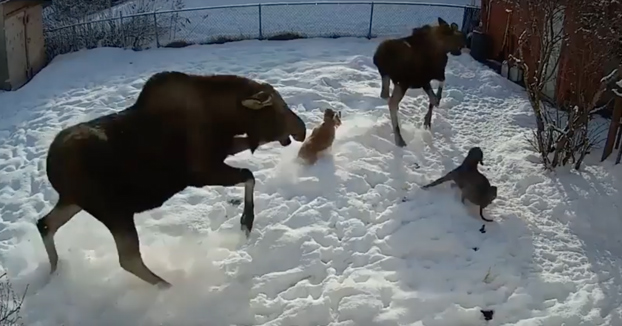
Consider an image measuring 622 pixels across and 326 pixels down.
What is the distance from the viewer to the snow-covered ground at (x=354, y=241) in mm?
5461

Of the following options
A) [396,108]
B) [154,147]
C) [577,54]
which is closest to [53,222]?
[154,147]

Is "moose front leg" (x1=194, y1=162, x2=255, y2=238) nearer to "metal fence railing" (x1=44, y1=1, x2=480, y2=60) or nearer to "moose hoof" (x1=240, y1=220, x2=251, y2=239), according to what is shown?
"moose hoof" (x1=240, y1=220, x2=251, y2=239)

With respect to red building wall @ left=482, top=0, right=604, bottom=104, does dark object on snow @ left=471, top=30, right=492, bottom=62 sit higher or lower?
lower

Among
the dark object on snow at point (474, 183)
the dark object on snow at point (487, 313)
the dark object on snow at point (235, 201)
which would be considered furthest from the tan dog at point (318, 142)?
the dark object on snow at point (487, 313)

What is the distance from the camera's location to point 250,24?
55.2 feet

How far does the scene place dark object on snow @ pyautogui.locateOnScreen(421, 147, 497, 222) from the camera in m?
6.75

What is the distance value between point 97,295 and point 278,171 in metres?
2.80

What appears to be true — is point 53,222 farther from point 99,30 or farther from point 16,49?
point 99,30

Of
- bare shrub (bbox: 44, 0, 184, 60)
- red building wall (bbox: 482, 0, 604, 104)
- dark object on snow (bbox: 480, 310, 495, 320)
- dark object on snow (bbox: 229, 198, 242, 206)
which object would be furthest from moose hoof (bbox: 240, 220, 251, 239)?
bare shrub (bbox: 44, 0, 184, 60)

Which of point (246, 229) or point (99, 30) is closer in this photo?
point (246, 229)

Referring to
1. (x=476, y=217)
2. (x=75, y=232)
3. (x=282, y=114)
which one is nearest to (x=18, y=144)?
(x=75, y=232)

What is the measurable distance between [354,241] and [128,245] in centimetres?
219

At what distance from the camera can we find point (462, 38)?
877cm

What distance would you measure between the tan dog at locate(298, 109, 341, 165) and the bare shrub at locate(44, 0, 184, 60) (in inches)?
272
